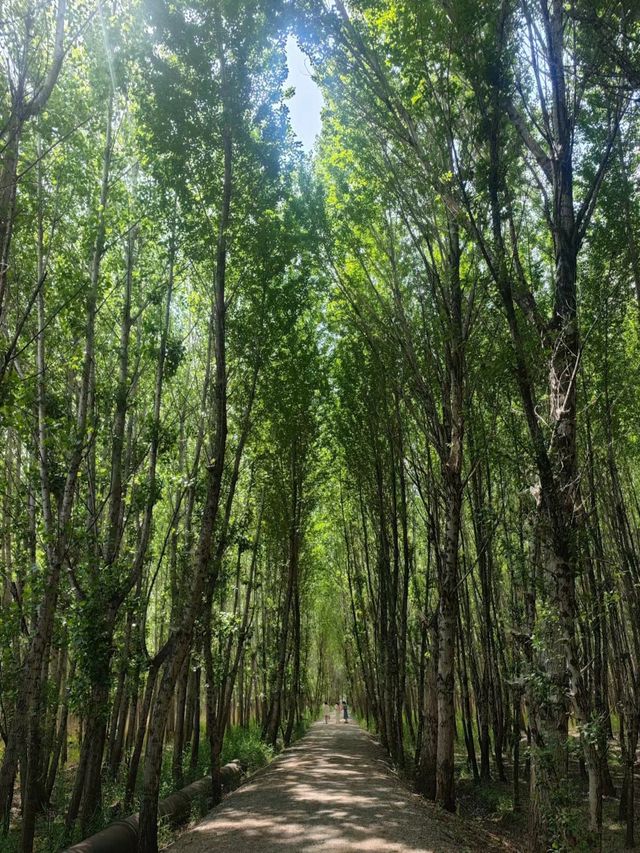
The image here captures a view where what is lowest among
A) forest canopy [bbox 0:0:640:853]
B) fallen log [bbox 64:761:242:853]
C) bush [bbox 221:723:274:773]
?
bush [bbox 221:723:274:773]

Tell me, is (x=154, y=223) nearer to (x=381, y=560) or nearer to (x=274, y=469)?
(x=274, y=469)

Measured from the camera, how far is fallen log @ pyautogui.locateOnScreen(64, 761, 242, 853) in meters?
6.24

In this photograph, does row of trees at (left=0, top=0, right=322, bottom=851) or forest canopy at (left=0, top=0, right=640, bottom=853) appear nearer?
forest canopy at (left=0, top=0, right=640, bottom=853)

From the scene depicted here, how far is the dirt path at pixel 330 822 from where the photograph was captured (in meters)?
6.58

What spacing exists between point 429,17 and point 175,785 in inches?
523

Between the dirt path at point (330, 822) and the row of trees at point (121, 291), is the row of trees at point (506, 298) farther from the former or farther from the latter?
the row of trees at point (121, 291)

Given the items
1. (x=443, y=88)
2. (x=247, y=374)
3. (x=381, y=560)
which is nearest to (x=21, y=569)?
(x=247, y=374)

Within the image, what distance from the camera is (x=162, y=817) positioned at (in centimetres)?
876

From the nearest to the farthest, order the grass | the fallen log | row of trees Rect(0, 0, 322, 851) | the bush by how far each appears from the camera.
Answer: the fallen log → row of trees Rect(0, 0, 322, 851) → the grass → the bush

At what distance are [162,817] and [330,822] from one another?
2952mm

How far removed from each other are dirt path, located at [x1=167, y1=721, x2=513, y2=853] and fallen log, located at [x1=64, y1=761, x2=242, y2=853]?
62 cm

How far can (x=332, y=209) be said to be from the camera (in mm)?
11523

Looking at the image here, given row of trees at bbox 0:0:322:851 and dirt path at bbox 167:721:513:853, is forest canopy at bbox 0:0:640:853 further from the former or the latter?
dirt path at bbox 167:721:513:853

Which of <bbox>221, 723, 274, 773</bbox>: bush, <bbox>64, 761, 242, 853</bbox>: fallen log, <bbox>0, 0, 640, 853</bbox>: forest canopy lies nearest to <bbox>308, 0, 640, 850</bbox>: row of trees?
<bbox>0, 0, 640, 853</bbox>: forest canopy
